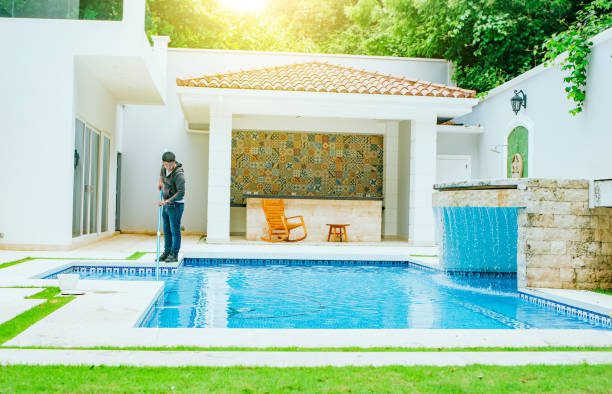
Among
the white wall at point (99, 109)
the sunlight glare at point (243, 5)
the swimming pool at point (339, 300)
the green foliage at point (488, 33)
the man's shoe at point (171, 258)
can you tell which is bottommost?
the swimming pool at point (339, 300)

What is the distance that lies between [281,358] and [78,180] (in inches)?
361

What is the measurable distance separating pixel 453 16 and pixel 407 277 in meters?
12.8

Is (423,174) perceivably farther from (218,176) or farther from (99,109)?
(99,109)

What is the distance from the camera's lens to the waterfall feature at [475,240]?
31.0ft

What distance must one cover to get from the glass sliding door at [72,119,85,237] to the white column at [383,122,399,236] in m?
7.91

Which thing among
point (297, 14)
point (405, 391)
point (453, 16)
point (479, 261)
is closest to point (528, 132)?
point (479, 261)

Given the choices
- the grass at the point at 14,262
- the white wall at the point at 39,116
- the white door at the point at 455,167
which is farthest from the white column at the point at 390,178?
the grass at the point at 14,262

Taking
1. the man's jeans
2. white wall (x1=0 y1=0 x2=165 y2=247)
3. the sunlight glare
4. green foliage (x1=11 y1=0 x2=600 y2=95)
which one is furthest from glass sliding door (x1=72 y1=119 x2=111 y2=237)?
the sunlight glare

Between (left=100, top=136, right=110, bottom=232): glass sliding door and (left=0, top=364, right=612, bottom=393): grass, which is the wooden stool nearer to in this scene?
(left=100, top=136, right=110, bottom=232): glass sliding door

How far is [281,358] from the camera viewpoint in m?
4.04

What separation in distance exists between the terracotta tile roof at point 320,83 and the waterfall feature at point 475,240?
15.1ft

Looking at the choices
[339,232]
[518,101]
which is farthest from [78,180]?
[518,101]

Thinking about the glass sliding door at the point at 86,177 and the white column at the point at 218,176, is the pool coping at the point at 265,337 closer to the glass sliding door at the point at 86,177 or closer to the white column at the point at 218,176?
the glass sliding door at the point at 86,177

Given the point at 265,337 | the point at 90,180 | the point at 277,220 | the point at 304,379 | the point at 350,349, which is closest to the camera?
the point at 304,379
